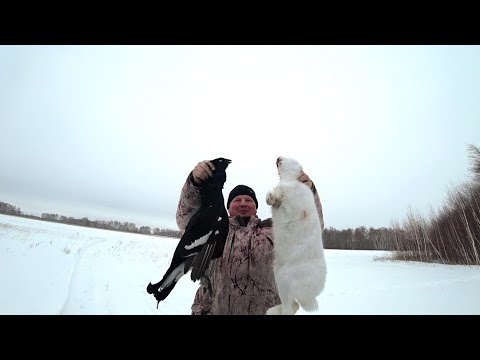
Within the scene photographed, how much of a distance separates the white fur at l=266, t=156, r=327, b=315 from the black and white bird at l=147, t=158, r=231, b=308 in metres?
0.39

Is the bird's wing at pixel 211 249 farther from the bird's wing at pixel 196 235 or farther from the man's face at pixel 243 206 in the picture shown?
the man's face at pixel 243 206

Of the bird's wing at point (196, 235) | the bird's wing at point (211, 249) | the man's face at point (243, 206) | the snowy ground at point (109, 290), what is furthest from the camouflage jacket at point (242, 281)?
the snowy ground at point (109, 290)

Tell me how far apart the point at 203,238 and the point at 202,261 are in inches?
5.7

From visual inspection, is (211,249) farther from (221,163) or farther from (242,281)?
(242,281)

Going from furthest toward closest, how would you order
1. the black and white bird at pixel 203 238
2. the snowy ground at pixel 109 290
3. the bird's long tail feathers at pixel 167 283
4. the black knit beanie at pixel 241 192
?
the snowy ground at pixel 109 290 → the black knit beanie at pixel 241 192 → the black and white bird at pixel 203 238 → the bird's long tail feathers at pixel 167 283

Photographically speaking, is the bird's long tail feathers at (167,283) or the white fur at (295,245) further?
the white fur at (295,245)

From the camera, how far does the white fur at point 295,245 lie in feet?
6.10

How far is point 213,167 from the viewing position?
6.36ft

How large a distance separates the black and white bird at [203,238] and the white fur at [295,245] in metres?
0.39


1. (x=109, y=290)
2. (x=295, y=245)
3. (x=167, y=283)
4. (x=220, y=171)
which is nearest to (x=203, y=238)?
(x=167, y=283)

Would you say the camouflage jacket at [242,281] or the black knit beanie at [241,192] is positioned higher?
the black knit beanie at [241,192]

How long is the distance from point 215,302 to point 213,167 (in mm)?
1203

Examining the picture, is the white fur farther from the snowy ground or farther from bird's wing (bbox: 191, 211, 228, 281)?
the snowy ground
